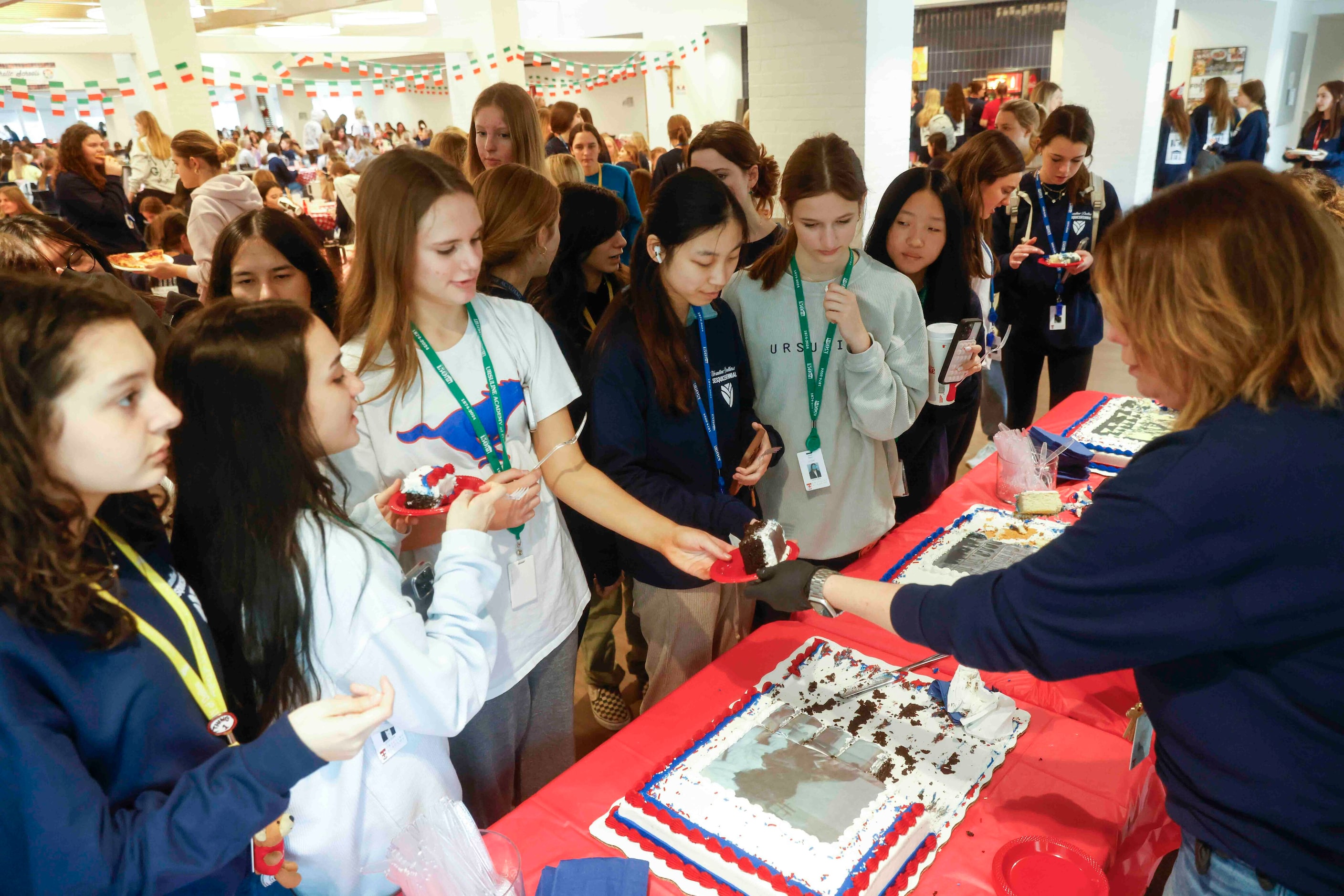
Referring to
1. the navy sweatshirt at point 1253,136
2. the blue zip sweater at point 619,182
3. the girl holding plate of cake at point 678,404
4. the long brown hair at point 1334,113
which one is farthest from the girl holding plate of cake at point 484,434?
the long brown hair at point 1334,113

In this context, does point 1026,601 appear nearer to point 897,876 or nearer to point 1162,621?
point 1162,621

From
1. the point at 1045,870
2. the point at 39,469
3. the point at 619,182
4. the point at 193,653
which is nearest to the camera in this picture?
the point at 39,469

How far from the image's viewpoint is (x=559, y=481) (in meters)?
1.67

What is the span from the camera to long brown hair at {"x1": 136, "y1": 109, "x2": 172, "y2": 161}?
6.07 meters

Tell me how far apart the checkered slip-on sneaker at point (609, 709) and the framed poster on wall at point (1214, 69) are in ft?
37.7

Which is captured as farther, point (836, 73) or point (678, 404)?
point (836, 73)

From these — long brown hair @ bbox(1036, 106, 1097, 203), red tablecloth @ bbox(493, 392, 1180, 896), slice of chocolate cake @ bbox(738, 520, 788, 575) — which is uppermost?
long brown hair @ bbox(1036, 106, 1097, 203)

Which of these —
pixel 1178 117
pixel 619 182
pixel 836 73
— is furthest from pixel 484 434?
pixel 1178 117

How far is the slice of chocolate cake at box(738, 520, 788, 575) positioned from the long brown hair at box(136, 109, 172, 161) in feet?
20.8

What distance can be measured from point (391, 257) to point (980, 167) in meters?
2.27

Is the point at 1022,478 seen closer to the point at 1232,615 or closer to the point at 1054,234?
the point at 1232,615

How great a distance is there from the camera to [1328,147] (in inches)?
300

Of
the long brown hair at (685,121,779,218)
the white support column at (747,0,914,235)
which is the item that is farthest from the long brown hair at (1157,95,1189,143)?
the long brown hair at (685,121,779,218)

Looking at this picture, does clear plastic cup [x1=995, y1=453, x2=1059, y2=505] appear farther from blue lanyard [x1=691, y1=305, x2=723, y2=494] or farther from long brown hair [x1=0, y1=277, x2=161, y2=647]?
long brown hair [x1=0, y1=277, x2=161, y2=647]
